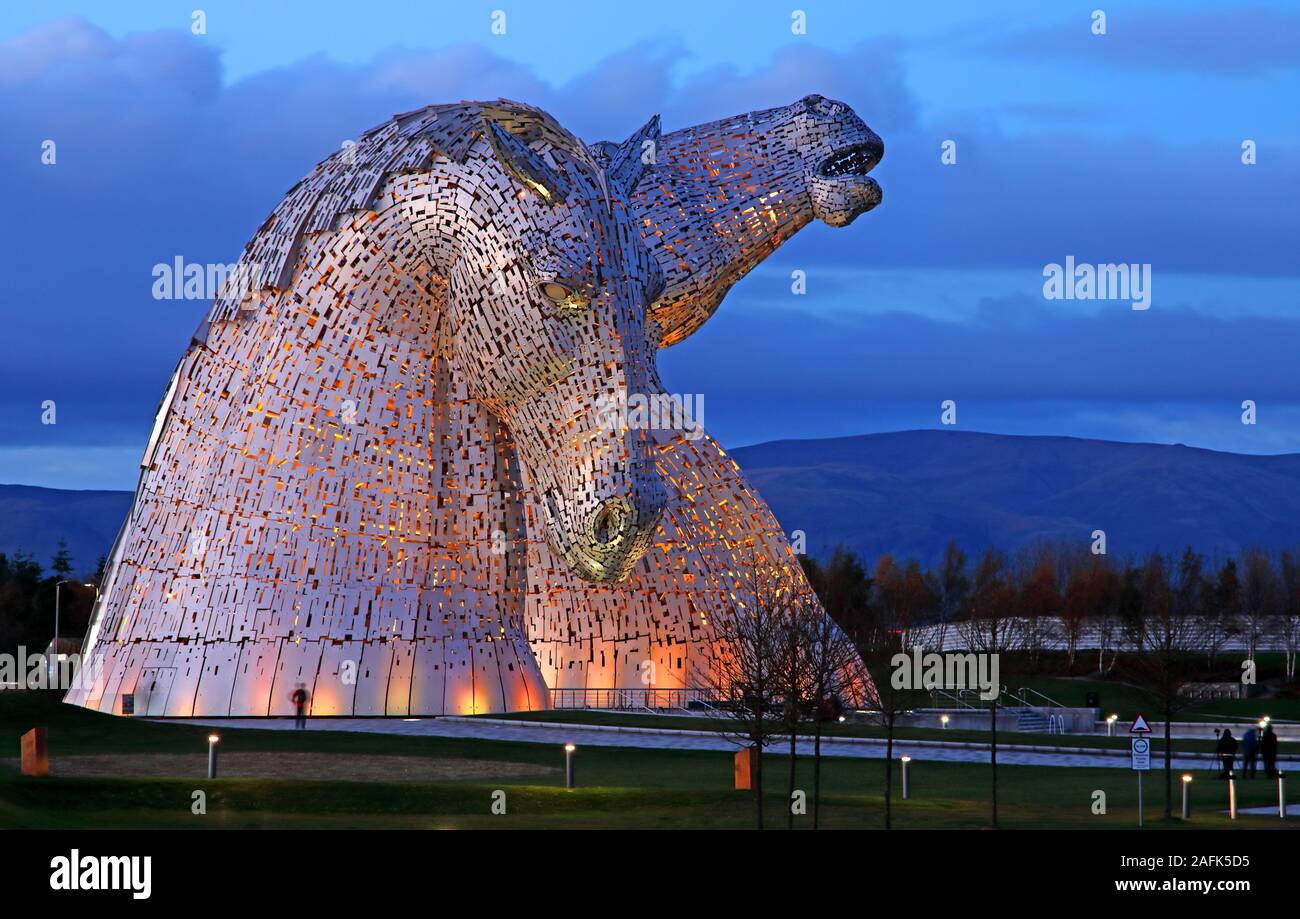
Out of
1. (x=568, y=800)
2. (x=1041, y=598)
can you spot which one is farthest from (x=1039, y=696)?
(x=1041, y=598)

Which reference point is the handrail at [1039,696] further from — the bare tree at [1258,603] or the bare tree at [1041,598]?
the bare tree at [1041,598]

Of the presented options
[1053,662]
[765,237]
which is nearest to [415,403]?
[765,237]

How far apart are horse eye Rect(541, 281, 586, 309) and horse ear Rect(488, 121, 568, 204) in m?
1.13

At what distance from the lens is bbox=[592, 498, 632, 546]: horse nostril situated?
22688 mm

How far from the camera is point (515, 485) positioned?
29.1 meters

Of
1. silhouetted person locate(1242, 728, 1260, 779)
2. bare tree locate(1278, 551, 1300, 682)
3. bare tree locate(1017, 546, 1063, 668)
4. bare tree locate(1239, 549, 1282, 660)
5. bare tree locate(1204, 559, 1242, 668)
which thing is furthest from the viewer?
bare tree locate(1017, 546, 1063, 668)

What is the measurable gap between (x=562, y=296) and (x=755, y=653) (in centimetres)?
503

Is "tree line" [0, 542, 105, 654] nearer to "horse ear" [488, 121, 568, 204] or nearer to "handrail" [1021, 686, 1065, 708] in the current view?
"handrail" [1021, 686, 1065, 708]

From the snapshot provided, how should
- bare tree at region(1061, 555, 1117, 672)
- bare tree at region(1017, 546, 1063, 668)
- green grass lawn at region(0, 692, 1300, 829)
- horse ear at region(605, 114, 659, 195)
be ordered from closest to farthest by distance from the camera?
green grass lawn at region(0, 692, 1300, 829) < horse ear at region(605, 114, 659, 195) < bare tree at region(1061, 555, 1117, 672) < bare tree at region(1017, 546, 1063, 668)

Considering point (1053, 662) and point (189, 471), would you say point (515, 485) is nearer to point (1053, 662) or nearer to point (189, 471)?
point (189, 471)

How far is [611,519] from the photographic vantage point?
897 inches

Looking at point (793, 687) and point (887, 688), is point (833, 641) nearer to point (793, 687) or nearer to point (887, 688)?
point (887, 688)

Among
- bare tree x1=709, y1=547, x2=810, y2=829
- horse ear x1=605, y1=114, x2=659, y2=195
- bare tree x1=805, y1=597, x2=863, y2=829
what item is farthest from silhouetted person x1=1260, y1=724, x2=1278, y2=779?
horse ear x1=605, y1=114, x2=659, y2=195

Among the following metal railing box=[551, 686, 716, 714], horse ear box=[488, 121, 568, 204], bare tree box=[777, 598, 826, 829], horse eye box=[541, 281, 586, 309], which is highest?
horse ear box=[488, 121, 568, 204]
